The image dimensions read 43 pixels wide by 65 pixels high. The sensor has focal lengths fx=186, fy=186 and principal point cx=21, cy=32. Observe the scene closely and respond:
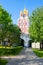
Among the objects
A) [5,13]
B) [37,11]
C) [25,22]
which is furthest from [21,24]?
[5,13]

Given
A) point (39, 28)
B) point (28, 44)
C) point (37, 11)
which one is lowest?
point (28, 44)

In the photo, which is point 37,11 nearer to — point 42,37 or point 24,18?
point 42,37

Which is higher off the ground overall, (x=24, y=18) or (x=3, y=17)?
(x=24, y=18)

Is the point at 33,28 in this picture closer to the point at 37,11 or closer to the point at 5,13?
the point at 37,11

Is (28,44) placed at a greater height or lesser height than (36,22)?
lesser

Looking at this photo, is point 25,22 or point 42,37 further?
point 25,22

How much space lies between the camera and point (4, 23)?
28.9 metres

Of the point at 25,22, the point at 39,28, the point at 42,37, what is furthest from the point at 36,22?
the point at 25,22

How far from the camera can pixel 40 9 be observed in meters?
46.9

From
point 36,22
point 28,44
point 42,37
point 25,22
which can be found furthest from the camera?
point 25,22

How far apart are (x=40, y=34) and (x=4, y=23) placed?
16.9 metres

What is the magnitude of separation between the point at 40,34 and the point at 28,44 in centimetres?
4751

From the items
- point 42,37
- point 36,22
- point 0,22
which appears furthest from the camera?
point 36,22

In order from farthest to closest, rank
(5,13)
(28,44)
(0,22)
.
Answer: (28,44) < (5,13) < (0,22)
